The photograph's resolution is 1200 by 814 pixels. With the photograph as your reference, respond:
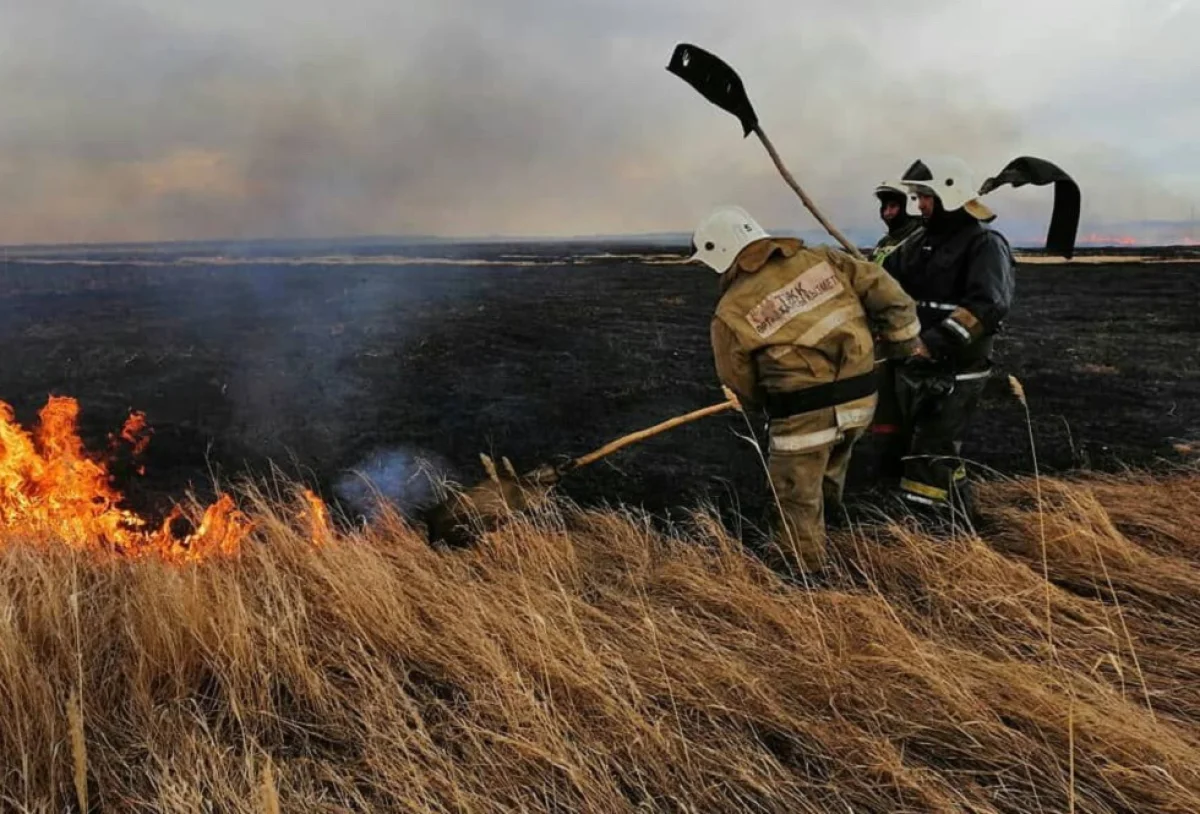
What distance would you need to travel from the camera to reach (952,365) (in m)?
4.47

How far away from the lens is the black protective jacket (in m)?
4.26

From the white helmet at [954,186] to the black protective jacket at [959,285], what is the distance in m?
0.07

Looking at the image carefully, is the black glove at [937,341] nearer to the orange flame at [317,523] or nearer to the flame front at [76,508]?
the orange flame at [317,523]

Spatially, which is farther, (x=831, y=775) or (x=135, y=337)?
(x=135, y=337)

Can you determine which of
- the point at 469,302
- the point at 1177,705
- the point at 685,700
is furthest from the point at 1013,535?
the point at 469,302

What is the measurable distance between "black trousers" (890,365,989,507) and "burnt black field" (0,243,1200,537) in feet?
1.61

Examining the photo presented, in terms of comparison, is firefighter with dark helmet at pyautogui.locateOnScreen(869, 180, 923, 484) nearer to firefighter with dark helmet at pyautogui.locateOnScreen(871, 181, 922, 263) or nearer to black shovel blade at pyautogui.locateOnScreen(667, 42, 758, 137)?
Result: firefighter with dark helmet at pyautogui.locateOnScreen(871, 181, 922, 263)

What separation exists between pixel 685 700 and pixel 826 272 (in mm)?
2165

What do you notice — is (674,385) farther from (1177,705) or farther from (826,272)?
(1177,705)

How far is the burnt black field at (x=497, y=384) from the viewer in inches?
248

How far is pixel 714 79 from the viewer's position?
468 cm

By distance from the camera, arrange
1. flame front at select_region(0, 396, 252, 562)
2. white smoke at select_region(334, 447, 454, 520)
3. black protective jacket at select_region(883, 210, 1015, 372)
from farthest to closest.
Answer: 1. white smoke at select_region(334, 447, 454, 520)
2. black protective jacket at select_region(883, 210, 1015, 372)
3. flame front at select_region(0, 396, 252, 562)

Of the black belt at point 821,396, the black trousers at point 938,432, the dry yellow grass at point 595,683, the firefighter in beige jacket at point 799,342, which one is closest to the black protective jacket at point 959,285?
the black trousers at point 938,432

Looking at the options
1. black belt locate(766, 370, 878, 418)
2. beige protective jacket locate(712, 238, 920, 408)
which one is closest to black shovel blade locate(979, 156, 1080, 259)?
beige protective jacket locate(712, 238, 920, 408)
